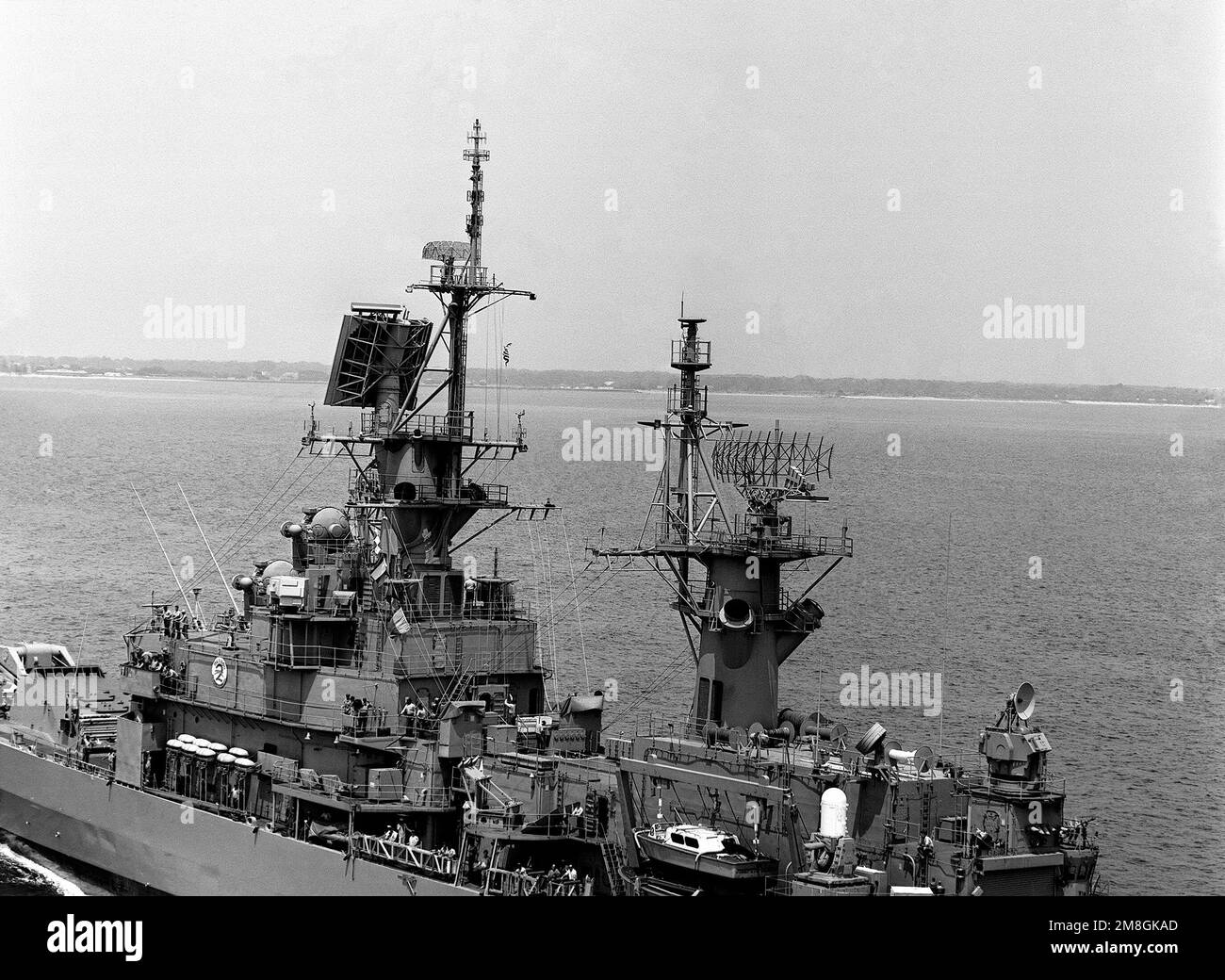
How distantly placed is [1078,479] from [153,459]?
75408mm

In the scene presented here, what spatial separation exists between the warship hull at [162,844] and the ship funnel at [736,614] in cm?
855

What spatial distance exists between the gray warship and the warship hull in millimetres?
91

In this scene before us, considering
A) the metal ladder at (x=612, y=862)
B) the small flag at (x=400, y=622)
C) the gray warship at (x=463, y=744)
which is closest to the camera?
the gray warship at (x=463, y=744)

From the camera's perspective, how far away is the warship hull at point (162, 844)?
39281 millimetres

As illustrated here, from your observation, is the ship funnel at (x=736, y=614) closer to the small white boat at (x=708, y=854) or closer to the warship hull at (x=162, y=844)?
the small white boat at (x=708, y=854)

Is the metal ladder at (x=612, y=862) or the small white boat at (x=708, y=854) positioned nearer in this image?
the small white boat at (x=708, y=854)

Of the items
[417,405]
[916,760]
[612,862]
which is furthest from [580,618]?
[916,760]

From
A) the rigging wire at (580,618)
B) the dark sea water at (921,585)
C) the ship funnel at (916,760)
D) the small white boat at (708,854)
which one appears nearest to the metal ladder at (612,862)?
the small white boat at (708,854)

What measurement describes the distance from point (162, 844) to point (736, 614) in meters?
17.2

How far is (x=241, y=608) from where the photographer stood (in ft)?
171

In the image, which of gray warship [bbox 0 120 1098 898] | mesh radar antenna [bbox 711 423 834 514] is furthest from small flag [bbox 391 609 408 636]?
mesh radar antenna [bbox 711 423 834 514]

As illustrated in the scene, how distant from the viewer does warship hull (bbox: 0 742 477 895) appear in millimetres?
39281

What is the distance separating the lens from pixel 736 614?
3944cm
